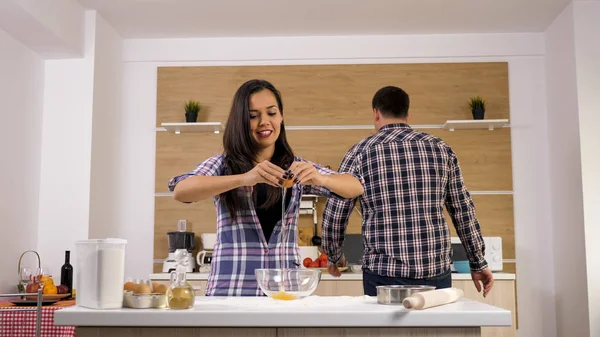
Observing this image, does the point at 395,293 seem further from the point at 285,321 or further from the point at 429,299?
the point at 285,321

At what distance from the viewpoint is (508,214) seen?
5203mm

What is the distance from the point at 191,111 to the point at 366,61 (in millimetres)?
1407

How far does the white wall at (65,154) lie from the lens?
4762 millimetres

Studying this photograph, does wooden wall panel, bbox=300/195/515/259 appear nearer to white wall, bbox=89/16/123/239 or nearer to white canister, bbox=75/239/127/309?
white wall, bbox=89/16/123/239

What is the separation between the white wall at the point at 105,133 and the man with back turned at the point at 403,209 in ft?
8.22

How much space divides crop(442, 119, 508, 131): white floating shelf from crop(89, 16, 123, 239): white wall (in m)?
2.51

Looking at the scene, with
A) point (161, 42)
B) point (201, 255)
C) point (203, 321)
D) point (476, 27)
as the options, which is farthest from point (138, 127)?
point (203, 321)

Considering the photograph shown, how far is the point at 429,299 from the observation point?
5.64 ft

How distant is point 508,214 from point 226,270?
3.51 metres

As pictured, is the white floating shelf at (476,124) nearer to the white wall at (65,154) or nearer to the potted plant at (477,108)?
the potted plant at (477,108)

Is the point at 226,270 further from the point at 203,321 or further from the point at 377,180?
the point at 377,180

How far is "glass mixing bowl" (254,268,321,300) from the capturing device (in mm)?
1924

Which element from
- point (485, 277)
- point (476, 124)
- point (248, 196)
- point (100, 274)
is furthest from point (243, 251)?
point (476, 124)

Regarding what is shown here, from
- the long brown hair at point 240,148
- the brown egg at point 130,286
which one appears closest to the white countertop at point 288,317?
the brown egg at point 130,286
